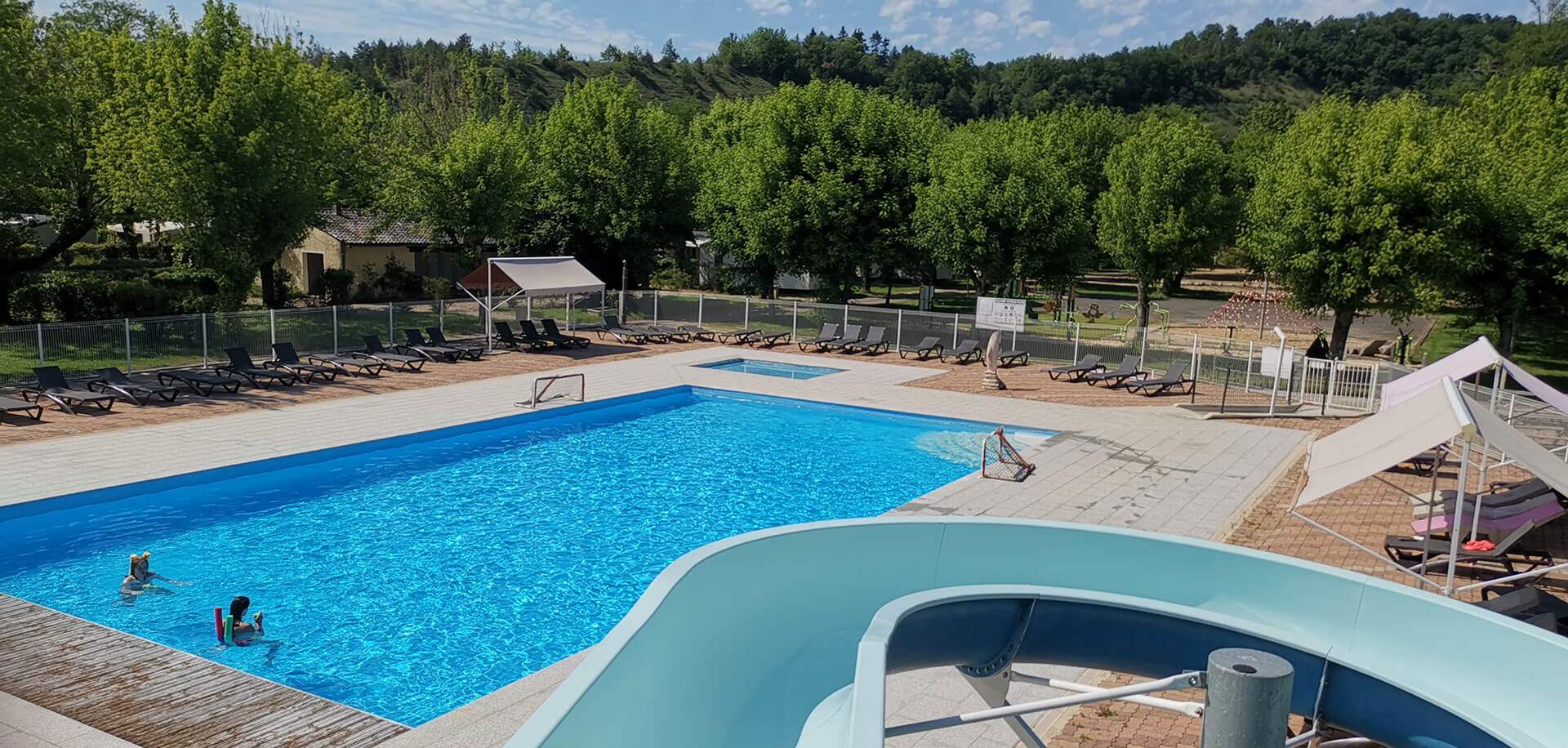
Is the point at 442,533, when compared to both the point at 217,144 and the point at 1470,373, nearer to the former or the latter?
the point at 1470,373

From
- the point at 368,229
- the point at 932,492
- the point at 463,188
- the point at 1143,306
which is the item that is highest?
the point at 463,188

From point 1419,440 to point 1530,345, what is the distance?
34.3 meters

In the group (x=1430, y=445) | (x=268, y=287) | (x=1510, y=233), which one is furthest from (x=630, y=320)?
(x=1430, y=445)

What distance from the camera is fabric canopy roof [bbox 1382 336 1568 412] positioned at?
37.1ft

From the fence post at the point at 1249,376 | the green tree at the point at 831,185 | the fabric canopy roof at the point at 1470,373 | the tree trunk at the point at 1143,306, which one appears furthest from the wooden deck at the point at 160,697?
the tree trunk at the point at 1143,306

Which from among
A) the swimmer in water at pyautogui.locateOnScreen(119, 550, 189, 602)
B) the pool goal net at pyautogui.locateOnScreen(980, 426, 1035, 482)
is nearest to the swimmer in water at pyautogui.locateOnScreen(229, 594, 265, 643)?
the swimmer in water at pyautogui.locateOnScreen(119, 550, 189, 602)

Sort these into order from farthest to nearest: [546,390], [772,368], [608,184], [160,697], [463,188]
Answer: [608,184] < [463,188] < [772,368] < [546,390] < [160,697]

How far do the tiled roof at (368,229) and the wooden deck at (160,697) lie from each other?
101 feet

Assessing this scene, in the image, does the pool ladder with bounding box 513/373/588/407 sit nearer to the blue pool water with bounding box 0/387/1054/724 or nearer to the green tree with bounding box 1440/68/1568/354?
the blue pool water with bounding box 0/387/1054/724

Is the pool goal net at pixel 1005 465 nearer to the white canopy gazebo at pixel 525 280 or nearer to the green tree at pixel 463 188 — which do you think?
the white canopy gazebo at pixel 525 280

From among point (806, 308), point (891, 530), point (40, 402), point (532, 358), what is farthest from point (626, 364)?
point (891, 530)

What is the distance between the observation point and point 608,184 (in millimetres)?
37000

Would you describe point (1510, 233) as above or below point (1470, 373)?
above

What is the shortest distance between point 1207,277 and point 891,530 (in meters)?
66.0
